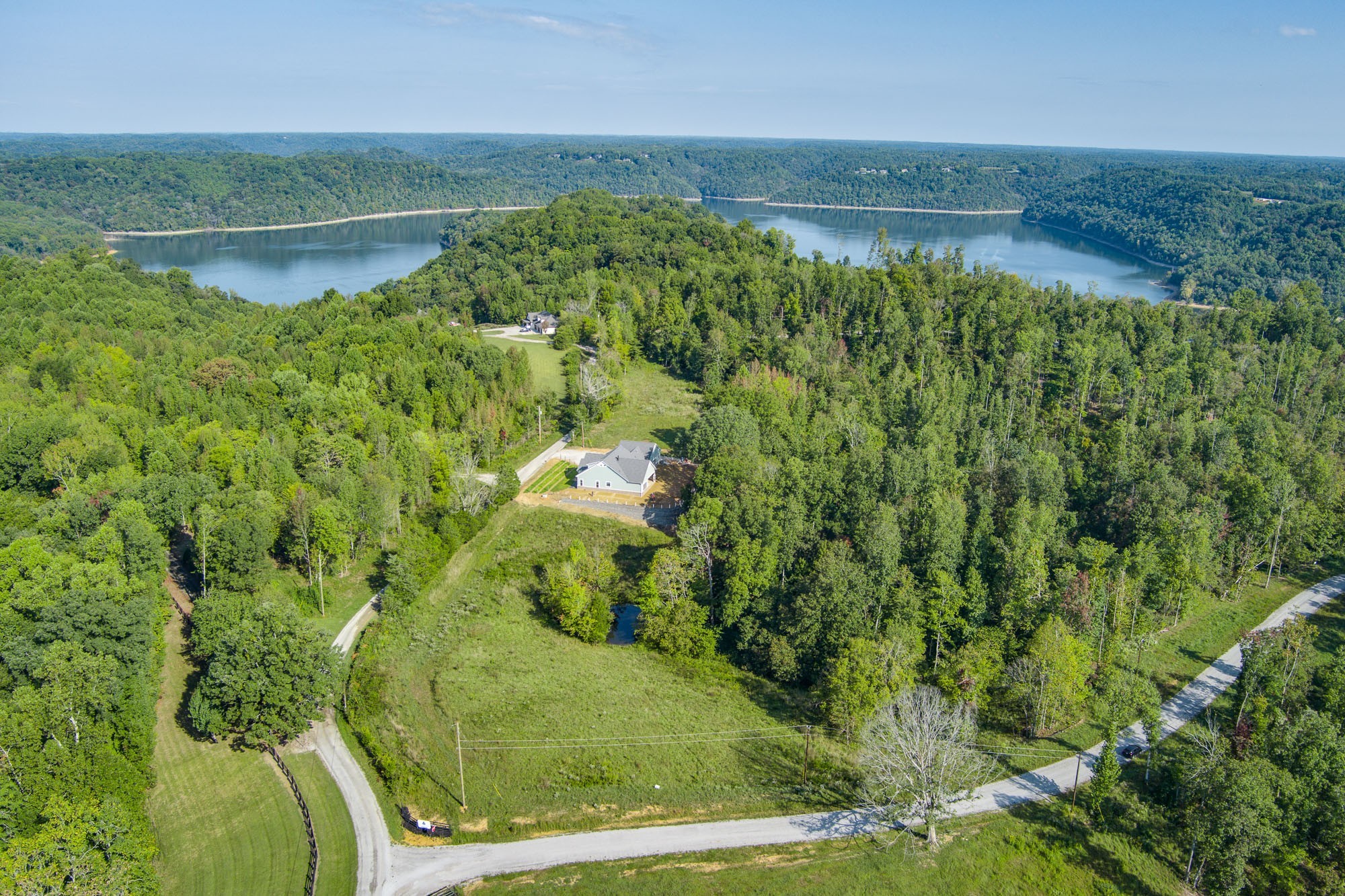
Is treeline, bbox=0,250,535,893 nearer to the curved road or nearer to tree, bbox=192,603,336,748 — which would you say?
tree, bbox=192,603,336,748

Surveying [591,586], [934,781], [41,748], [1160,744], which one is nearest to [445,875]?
[41,748]

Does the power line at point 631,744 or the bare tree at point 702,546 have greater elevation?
the bare tree at point 702,546

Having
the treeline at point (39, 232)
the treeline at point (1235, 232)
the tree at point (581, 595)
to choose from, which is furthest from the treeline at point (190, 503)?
the treeline at point (1235, 232)

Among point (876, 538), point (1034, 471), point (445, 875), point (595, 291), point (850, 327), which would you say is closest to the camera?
point (445, 875)

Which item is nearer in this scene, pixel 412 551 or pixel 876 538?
pixel 876 538

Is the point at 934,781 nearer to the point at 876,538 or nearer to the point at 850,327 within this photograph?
the point at 876,538

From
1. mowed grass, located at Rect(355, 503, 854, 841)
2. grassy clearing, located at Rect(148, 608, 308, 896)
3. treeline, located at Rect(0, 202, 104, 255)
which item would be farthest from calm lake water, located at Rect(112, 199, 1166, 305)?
grassy clearing, located at Rect(148, 608, 308, 896)

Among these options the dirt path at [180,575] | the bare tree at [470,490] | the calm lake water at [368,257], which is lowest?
the dirt path at [180,575]

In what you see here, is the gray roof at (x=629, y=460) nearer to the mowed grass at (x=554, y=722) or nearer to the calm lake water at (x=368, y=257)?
the mowed grass at (x=554, y=722)
